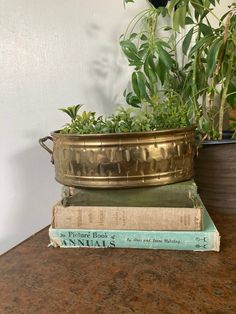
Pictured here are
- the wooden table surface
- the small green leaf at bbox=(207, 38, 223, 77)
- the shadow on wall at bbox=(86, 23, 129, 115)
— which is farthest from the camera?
the shadow on wall at bbox=(86, 23, 129, 115)

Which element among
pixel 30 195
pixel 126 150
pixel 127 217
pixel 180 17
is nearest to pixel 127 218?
pixel 127 217

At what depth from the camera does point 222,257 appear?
468mm

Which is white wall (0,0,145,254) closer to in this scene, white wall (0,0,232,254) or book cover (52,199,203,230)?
white wall (0,0,232,254)

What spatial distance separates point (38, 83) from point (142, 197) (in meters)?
0.35

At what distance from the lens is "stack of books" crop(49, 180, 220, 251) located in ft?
1.61

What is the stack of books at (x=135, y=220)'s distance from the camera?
49 cm

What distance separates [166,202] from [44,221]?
0.32 metres

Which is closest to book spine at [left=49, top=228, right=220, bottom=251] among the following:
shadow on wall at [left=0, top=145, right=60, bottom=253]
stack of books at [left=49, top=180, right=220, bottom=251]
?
stack of books at [left=49, top=180, right=220, bottom=251]

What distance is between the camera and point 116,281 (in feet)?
1.36

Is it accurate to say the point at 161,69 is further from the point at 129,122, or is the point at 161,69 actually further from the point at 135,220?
the point at 135,220

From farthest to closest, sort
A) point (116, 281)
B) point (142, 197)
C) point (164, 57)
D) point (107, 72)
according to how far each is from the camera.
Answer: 1. point (107, 72)
2. point (164, 57)
3. point (142, 197)
4. point (116, 281)

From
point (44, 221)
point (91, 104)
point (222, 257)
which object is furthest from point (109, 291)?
point (91, 104)

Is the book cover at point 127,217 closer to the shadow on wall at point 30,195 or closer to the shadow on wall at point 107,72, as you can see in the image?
the shadow on wall at point 30,195

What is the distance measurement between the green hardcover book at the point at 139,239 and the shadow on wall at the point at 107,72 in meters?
0.41
